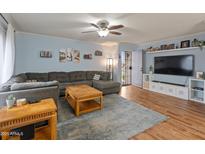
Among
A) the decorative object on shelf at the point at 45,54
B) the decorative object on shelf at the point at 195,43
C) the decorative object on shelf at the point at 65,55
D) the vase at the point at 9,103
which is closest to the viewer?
the vase at the point at 9,103

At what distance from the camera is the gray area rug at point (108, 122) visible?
6.84 feet

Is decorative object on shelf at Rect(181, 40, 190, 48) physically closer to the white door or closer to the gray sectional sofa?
the white door

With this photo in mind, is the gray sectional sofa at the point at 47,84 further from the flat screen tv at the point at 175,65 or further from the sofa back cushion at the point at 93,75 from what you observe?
the flat screen tv at the point at 175,65

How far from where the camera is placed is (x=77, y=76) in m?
5.28

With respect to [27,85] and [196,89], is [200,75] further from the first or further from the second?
[27,85]

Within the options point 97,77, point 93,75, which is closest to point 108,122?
point 97,77

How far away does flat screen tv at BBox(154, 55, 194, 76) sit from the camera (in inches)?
174

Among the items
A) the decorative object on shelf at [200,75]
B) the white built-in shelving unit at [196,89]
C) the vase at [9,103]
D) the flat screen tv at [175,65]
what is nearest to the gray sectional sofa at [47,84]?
the vase at [9,103]

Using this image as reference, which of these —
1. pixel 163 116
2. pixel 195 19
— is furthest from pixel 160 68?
pixel 163 116

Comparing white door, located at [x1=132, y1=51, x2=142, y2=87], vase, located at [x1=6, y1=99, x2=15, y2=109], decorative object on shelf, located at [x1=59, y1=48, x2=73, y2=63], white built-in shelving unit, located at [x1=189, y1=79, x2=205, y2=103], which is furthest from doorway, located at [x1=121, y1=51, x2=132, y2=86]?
vase, located at [x1=6, y1=99, x2=15, y2=109]

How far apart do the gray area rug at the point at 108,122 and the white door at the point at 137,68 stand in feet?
10.6

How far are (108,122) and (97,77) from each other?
303 cm

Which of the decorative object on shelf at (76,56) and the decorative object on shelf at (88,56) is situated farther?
the decorative object on shelf at (88,56)

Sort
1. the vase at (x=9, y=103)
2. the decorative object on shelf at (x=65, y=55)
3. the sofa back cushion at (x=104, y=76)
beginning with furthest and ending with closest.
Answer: the sofa back cushion at (x=104, y=76)
the decorative object on shelf at (x=65, y=55)
the vase at (x=9, y=103)
